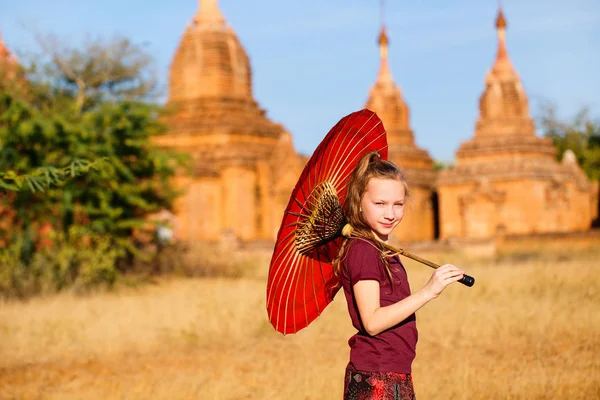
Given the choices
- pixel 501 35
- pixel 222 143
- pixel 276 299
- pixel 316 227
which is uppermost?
pixel 501 35

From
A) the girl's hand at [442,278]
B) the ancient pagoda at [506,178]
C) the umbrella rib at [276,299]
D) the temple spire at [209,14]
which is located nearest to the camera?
the girl's hand at [442,278]

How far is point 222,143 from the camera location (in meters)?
25.8

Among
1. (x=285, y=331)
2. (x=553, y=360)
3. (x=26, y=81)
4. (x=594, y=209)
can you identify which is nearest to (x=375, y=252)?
(x=285, y=331)

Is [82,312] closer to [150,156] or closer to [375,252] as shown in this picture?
[150,156]

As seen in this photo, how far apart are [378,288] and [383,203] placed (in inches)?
13.0

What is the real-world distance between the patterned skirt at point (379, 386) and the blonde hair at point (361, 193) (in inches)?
16.8

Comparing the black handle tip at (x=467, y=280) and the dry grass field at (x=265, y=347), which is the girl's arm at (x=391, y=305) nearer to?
the black handle tip at (x=467, y=280)

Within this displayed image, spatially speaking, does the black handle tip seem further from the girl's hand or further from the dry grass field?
the dry grass field

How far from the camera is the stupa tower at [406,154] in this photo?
30234 millimetres

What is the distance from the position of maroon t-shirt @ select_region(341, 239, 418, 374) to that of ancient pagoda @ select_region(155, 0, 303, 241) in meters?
20.5

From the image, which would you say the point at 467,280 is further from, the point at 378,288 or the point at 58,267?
the point at 58,267

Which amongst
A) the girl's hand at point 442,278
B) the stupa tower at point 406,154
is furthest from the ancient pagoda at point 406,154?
the girl's hand at point 442,278

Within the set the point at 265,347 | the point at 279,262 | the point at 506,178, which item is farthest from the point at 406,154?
the point at 279,262

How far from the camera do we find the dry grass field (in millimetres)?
6254
